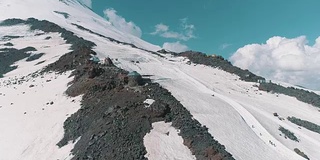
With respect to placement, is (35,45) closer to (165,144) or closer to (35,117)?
(35,117)

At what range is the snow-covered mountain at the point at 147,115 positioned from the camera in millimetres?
21016

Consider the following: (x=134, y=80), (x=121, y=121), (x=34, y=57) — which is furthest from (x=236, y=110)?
(x=34, y=57)

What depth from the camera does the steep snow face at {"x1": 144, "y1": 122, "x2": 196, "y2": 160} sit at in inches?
763

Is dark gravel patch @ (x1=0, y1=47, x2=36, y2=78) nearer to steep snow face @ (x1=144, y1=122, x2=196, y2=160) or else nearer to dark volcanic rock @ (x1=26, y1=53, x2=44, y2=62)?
dark volcanic rock @ (x1=26, y1=53, x2=44, y2=62)

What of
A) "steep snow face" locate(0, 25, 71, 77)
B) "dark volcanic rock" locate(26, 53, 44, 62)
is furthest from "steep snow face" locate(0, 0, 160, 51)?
"dark volcanic rock" locate(26, 53, 44, 62)

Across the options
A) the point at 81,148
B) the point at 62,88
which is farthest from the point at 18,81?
the point at 81,148

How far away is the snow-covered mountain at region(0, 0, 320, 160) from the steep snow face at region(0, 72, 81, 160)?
0.11 metres

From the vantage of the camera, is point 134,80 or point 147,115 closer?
point 147,115

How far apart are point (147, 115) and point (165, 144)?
3.83 meters

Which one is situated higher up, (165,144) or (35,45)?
(165,144)

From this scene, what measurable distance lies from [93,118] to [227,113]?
12.3 meters

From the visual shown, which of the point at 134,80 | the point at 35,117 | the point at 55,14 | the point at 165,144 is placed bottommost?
the point at 55,14

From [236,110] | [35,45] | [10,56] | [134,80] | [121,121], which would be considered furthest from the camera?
[35,45]

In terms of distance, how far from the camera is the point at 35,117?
98.0 ft
